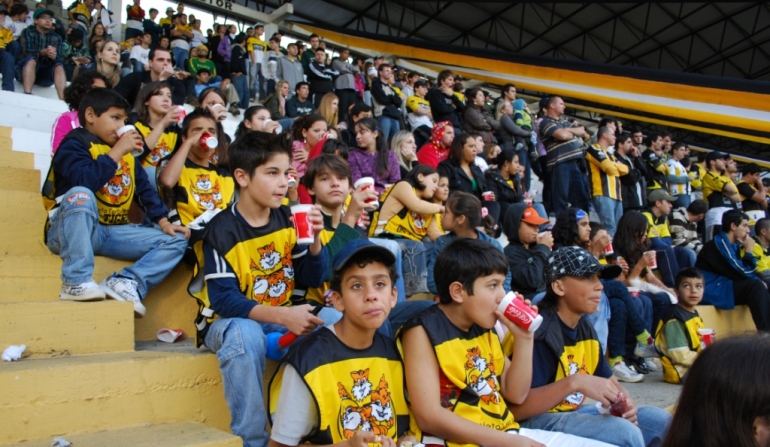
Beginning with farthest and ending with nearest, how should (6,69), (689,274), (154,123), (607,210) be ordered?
(607,210)
(6,69)
(689,274)
(154,123)

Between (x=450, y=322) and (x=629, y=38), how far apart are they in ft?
63.2

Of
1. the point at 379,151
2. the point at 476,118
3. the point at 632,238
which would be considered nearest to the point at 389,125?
the point at 476,118

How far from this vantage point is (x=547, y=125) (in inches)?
283

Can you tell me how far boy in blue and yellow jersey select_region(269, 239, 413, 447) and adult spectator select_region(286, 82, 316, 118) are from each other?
6614 millimetres

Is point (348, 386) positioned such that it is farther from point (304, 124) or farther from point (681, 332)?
point (304, 124)

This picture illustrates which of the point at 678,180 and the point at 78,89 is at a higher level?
the point at 678,180

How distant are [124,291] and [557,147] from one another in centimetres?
540

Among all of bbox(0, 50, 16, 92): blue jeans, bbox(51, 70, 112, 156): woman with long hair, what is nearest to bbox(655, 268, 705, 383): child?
bbox(51, 70, 112, 156): woman with long hair

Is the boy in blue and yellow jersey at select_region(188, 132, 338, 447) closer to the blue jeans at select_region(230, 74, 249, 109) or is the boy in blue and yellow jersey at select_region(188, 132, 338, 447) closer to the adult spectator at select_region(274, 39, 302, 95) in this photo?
the blue jeans at select_region(230, 74, 249, 109)

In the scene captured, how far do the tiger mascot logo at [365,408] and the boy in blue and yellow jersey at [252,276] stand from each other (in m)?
0.27

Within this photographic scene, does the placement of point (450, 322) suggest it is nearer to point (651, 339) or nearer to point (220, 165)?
point (220, 165)

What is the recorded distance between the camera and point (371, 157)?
563 cm

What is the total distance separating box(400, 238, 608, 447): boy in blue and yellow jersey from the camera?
6.89ft

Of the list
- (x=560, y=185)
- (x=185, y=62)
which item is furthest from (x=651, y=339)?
(x=185, y=62)
